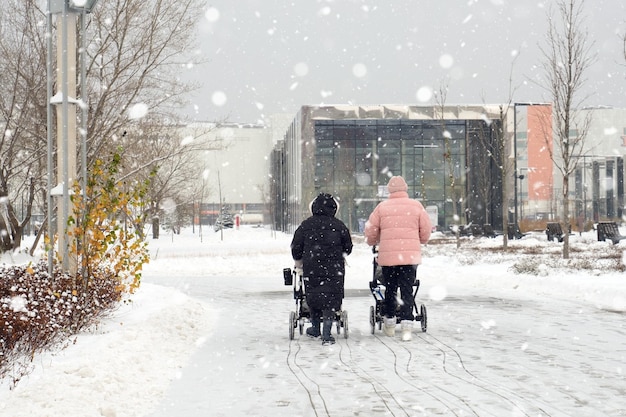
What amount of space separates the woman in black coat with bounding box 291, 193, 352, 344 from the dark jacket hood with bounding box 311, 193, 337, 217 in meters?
0.01

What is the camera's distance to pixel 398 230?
940 cm

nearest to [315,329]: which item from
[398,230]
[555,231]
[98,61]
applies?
[398,230]

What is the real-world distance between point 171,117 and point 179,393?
14.7 m

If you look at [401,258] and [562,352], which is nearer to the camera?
[562,352]

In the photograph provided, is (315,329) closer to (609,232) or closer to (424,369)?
(424,369)

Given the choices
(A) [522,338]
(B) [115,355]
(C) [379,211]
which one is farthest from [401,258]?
(B) [115,355]

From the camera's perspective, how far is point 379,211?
31.4 feet

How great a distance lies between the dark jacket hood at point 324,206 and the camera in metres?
9.27

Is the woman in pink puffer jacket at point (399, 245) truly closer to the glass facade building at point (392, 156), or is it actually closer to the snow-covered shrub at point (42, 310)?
the snow-covered shrub at point (42, 310)

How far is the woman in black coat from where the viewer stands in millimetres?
9023

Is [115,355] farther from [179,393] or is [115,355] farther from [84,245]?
[84,245]

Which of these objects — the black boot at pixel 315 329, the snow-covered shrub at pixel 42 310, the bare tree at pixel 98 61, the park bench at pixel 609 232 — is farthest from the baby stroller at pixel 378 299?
the park bench at pixel 609 232

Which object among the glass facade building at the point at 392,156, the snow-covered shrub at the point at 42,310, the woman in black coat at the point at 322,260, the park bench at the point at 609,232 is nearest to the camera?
the snow-covered shrub at the point at 42,310

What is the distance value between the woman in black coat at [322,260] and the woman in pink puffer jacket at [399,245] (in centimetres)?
49
